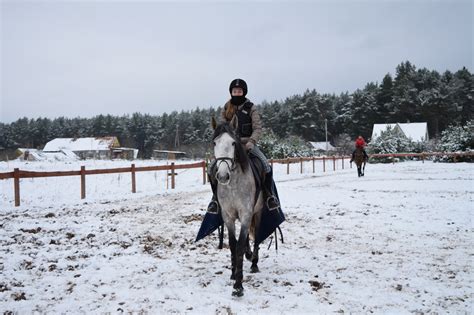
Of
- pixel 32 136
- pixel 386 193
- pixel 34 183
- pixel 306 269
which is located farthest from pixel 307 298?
pixel 32 136

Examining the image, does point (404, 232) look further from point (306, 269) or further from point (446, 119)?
point (446, 119)

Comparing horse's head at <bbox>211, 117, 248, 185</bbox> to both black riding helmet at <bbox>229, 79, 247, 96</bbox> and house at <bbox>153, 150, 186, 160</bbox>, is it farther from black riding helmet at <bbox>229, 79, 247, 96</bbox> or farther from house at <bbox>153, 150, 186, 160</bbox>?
house at <bbox>153, 150, 186, 160</bbox>

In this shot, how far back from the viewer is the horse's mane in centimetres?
431

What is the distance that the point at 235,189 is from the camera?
14.4ft

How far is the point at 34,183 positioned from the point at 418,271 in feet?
71.6

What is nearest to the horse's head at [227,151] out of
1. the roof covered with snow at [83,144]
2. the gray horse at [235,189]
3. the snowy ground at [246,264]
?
the gray horse at [235,189]

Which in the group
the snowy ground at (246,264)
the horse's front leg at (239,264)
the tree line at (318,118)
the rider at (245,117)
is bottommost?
the snowy ground at (246,264)

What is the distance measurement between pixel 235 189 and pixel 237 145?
61 centimetres

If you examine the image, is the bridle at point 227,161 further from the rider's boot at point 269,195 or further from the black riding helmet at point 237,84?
the black riding helmet at point 237,84

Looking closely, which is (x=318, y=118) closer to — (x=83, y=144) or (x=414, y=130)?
(x=414, y=130)

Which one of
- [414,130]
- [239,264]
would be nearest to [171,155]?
[414,130]

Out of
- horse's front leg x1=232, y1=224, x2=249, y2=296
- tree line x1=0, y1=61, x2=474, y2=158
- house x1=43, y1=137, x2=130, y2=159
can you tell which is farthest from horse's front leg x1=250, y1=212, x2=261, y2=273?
house x1=43, y1=137, x2=130, y2=159

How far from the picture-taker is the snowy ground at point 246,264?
12.8 feet

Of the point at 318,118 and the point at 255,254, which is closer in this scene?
the point at 255,254
